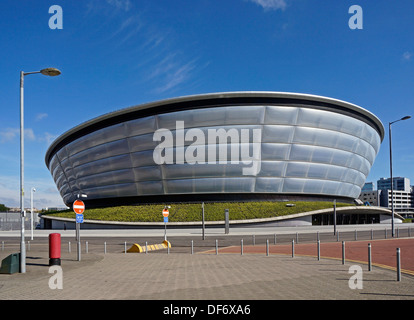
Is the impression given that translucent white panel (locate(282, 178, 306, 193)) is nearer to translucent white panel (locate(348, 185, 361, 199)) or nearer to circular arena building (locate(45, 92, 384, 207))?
circular arena building (locate(45, 92, 384, 207))

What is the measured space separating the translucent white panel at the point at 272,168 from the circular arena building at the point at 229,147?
0.15 m

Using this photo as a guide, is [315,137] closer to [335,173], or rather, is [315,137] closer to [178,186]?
[335,173]

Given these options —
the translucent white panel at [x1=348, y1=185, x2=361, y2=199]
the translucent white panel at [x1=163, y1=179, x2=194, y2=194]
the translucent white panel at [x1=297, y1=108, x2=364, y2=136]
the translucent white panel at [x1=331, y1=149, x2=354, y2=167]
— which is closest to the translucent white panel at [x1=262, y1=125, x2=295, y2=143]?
the translucent white panel at [x1=297, y1=108, x2=364, y2=136]

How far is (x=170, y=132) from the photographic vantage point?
5766 cm

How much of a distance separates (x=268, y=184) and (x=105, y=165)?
2797 cm

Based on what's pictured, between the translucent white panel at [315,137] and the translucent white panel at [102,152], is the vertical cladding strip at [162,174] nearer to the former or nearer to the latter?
the translucent white panel at [102,152]

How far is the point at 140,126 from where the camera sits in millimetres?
59469

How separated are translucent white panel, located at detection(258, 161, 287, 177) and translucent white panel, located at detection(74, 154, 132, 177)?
21.6 m

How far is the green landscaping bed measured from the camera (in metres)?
53.4

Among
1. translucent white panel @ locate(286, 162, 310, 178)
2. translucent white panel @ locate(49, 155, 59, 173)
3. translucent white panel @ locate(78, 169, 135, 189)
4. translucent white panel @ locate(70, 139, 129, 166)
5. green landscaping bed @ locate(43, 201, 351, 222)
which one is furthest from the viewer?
translucent white panel @ locate(49, 155, 59, 173)

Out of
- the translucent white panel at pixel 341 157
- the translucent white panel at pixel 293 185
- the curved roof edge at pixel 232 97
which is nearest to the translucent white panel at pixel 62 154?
the curved roof edge at pixel 232 97

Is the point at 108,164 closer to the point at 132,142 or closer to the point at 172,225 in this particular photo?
the point at 132,142

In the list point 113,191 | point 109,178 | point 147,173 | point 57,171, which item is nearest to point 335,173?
point 147,173
